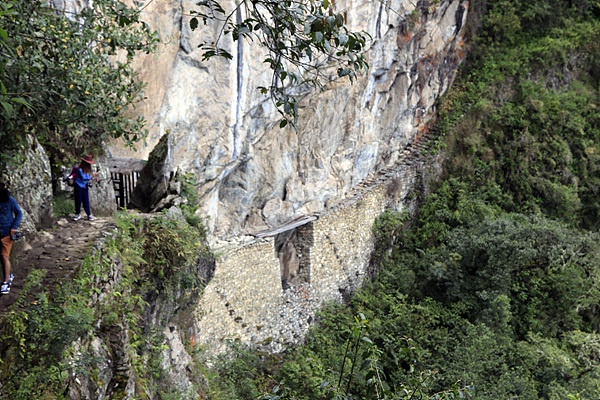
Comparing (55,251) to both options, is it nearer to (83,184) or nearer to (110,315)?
(110,315)

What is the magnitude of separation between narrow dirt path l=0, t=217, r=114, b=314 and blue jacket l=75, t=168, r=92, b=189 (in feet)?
1.25

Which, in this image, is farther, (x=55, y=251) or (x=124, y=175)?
(x=124, y=175)

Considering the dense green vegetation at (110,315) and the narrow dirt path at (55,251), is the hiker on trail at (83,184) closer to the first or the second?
the narrow dirt path at (55,251)

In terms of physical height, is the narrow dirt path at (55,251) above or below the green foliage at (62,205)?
below

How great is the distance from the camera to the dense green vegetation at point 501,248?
9.48 m

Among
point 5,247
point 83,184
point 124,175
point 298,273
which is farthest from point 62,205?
point 298,273

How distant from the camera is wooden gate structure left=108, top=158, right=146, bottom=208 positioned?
7.30 metres

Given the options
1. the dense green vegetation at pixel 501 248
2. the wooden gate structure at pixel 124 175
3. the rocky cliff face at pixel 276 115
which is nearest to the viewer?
the wooden gate structure at pixel 124 175

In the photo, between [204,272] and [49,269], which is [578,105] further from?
[49,269]

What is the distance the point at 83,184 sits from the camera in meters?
5.98

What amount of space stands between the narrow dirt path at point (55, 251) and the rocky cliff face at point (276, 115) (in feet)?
6.41

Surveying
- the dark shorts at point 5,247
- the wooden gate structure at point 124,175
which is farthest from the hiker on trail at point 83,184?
the dark shorts at point 5,247

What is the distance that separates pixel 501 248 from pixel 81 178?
25.2ft

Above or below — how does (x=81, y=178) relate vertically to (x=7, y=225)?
above
